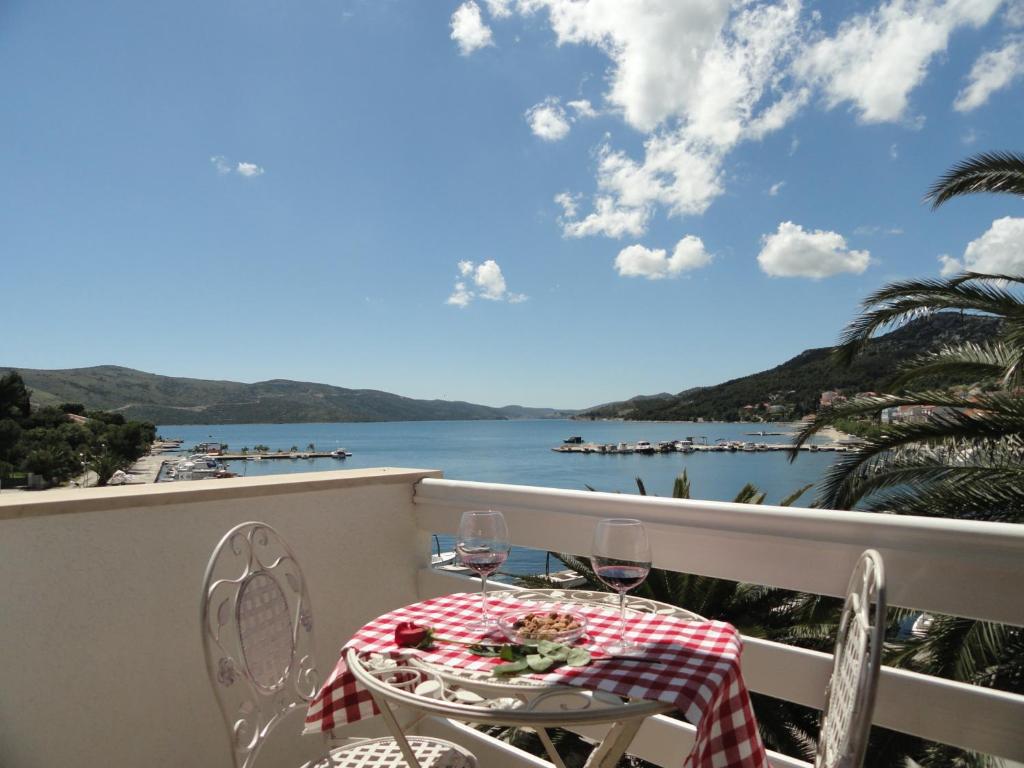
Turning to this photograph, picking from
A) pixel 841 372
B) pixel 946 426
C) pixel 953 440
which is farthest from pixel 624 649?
pixel 841 372

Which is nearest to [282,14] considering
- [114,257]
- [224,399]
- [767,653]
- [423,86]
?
[423,86]

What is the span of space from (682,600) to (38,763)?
4.08 m

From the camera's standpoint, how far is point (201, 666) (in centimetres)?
237

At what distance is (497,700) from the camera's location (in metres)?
1.17

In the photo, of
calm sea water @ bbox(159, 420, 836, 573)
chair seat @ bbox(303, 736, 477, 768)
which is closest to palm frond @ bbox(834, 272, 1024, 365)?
chair seat @ bbox(303, 736, 477, 768)

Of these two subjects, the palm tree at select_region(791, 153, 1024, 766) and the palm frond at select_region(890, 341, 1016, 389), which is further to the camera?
the palm frond at select_region(890, 341, 1016, 389)

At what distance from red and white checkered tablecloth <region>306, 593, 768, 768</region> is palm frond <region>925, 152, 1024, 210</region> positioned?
18.4ft

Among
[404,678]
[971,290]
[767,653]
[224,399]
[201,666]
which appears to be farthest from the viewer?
[224,399]

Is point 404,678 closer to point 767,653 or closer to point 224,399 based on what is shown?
point 767,653

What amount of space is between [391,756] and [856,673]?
1.33 m

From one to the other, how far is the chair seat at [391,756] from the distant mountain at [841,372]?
202 inches

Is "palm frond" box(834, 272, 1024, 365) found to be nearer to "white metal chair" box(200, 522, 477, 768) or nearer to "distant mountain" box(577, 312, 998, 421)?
"distant mountain" box(577, 312, 998, 421)

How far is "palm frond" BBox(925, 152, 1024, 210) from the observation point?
5227 millimetres

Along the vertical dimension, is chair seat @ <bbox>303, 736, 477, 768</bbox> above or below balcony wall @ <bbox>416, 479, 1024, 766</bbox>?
below
